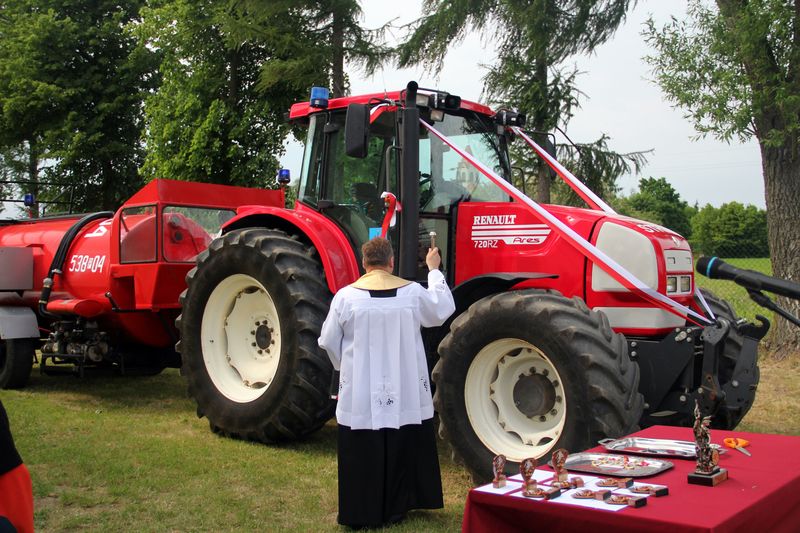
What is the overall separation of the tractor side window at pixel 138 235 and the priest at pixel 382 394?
427 cm

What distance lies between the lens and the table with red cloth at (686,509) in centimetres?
245

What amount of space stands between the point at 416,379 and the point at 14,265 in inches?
266

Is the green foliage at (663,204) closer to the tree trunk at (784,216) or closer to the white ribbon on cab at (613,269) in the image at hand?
the tree trunk at (784,216)

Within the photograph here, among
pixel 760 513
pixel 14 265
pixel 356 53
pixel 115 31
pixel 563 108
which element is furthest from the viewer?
pixel 115 31

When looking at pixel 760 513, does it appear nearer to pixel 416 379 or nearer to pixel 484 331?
pixel 416 379

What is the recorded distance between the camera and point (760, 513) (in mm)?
2619

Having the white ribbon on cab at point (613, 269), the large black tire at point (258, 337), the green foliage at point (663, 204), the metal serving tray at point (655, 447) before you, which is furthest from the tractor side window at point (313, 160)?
the green foliage at point (663, 204)

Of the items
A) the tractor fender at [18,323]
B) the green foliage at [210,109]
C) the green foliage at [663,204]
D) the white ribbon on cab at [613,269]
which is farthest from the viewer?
the green foliage at [663,204]

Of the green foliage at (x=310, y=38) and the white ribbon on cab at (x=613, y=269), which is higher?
the green foliage at (x=310, y=38)

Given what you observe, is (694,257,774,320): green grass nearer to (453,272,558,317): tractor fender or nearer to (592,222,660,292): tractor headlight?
(592,222,660,292): tractor headlight

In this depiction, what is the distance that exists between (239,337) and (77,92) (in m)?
20.9

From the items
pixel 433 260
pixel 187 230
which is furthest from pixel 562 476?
pixel 187 230

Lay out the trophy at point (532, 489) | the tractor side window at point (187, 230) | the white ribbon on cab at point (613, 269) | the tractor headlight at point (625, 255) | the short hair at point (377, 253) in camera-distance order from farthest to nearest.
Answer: the tractor side window at point (187, 230) → the tractor headlight at point (625, 255) → the white ribbon on cab at point (613, 269) → the short hair at point (377, 253) → the trophy at point (532, 489)

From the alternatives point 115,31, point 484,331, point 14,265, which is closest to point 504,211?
point 484,331
